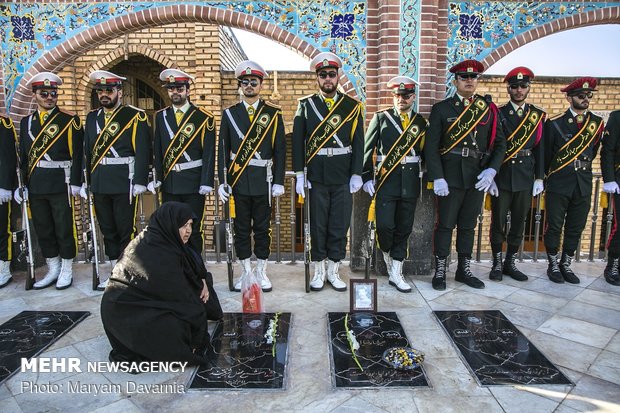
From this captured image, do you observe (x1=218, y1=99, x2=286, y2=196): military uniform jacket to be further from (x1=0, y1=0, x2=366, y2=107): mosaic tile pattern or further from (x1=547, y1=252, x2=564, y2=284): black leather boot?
(x1=547, y1=252, x2=564, y2=284): black leather boot

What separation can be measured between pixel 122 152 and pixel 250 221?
4.38 ft

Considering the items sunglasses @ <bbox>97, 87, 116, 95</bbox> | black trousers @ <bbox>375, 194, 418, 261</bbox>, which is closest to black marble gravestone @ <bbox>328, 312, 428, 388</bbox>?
black trousers @ <bbox>375, 194, 418, 261</bbox>

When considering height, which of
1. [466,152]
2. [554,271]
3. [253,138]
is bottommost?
[554,271]

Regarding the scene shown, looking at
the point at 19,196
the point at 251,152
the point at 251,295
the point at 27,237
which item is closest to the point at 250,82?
the point at 251,152

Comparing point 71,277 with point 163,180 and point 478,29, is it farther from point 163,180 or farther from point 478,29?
point 478,29

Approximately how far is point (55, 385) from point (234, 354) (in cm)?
106

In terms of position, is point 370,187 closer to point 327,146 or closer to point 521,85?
point 327,146

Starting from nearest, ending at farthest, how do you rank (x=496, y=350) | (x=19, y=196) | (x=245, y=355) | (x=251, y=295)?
(x=245, y=355)
(x=496, y=350)
(x=251, y=295)
(x=19, y=196)

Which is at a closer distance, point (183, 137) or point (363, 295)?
point (363, 295)

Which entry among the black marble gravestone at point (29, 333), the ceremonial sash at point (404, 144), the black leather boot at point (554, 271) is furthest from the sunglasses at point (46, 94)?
the black leather boot at point (554, 271)

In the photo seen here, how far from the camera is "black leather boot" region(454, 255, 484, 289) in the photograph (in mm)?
4496

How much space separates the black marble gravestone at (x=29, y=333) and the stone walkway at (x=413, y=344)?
0.08m

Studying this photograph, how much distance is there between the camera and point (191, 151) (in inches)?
167

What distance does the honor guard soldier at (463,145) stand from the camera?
4254 millimetres
